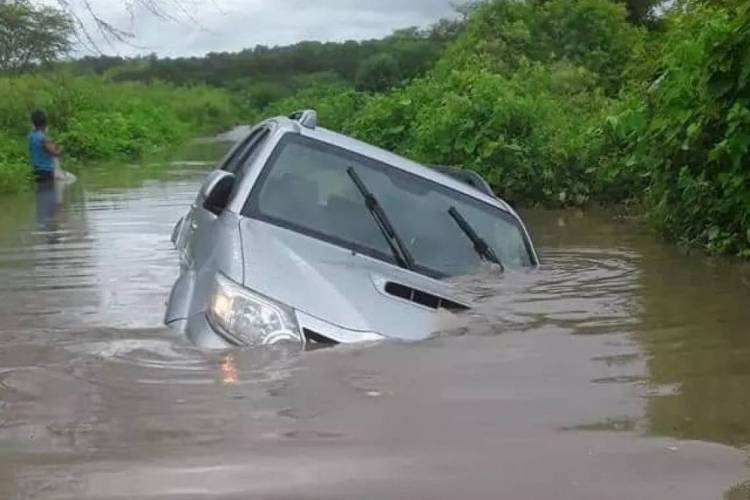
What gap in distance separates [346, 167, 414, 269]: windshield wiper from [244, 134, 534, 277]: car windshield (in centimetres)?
3

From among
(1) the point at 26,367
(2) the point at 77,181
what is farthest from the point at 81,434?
(2) the point at 77,181

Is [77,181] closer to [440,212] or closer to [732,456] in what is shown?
[440,212]

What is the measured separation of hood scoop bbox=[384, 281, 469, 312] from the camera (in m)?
6.04

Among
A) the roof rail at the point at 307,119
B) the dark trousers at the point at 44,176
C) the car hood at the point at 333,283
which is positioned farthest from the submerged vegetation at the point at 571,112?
the car hood at the point at 333,283

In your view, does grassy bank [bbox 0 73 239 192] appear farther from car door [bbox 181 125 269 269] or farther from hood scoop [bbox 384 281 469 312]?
hood scoop [bbox 384 281 469 312]

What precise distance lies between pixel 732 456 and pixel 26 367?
3.34 m

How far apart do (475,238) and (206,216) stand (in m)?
1.53

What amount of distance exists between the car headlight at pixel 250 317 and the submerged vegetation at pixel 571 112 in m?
4.89

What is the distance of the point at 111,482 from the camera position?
3945mm

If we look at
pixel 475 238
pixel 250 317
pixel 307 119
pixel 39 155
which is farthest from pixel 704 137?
pixel 39 155

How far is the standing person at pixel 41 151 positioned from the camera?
17.9 metres

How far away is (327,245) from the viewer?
632cm

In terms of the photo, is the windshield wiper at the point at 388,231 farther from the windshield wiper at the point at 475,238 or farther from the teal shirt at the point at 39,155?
the teal shirt at the point at 39,155

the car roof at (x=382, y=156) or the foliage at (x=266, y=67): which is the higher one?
the foliage at (x=266, y=67)
